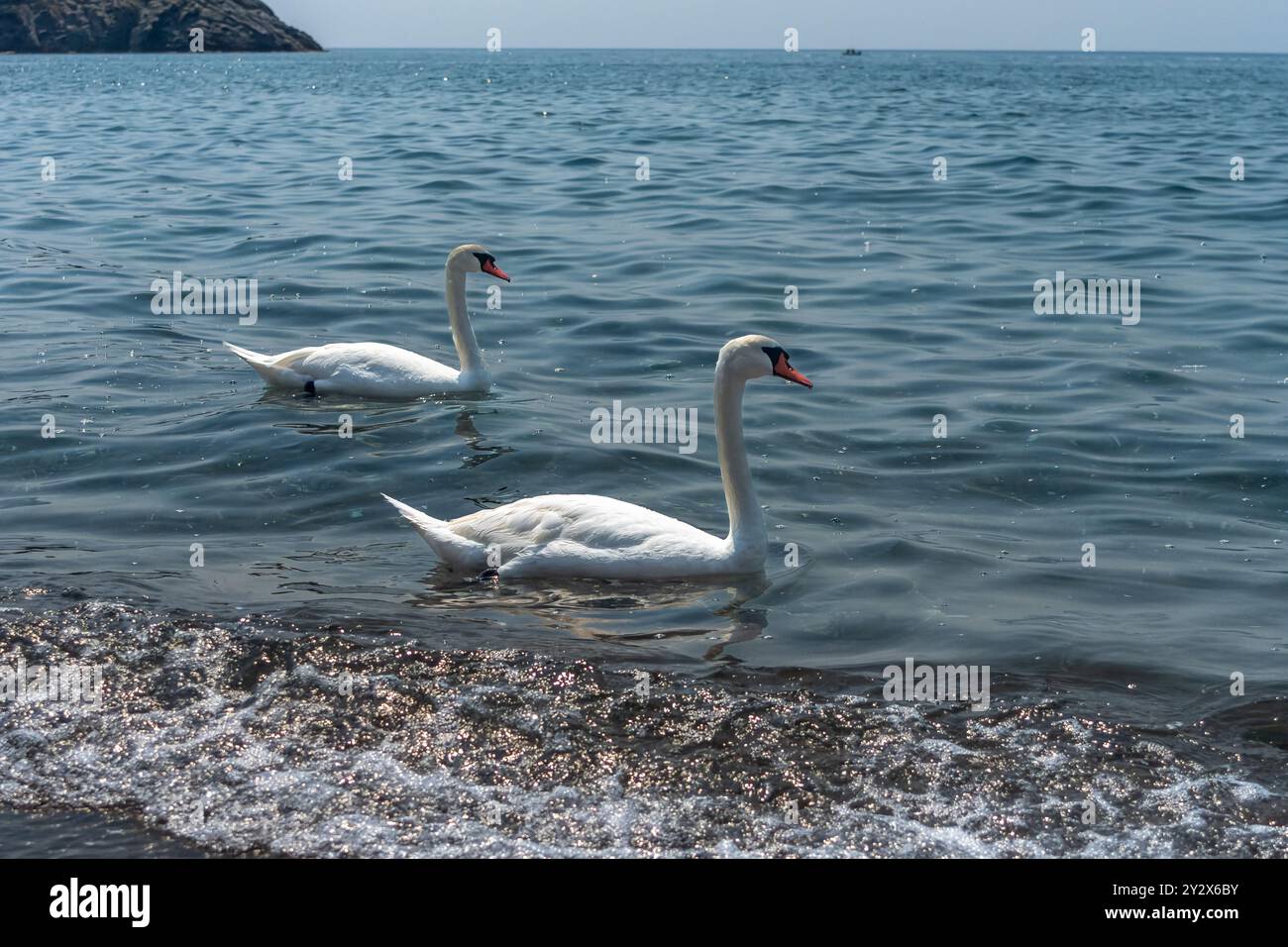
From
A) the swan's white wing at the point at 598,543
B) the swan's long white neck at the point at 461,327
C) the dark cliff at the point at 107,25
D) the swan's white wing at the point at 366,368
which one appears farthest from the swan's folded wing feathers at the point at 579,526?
the dark cliff at the point at 107,25

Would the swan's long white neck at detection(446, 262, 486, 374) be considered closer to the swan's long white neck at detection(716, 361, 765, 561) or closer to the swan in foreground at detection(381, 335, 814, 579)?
the swan in foreground at detection(381, 335, 814, 579)

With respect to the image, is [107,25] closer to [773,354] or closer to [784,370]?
[773,354]

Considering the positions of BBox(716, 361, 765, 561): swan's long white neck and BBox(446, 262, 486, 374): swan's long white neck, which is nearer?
BBox(716, 361, 765, 561): swan's long white neck

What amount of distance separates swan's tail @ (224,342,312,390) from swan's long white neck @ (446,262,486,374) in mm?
1286

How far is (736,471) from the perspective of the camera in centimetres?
785

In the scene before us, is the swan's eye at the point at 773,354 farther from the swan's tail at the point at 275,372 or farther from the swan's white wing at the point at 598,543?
the swan's tail at the point at 275,372

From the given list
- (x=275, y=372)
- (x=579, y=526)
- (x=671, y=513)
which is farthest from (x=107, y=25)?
(x=579, y=526)

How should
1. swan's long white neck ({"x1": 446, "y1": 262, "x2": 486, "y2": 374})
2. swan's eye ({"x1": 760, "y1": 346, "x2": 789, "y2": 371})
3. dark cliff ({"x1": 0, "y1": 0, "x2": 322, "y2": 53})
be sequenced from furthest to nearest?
dark cliff ({"x1": 0, "y1": 0, "x2": 322, "y2": 53}) → swan's long white neck ({"x1": 446, "y1": 262, "x2": 486, "y2": 374}) → swan's eye ({"x1": 760, "y1": 346, "x2": 789, "y2": 371})

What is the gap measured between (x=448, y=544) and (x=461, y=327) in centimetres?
450

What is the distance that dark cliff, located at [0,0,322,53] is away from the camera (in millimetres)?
134750

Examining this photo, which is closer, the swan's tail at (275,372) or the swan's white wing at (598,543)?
the swan's white wing at (598,543)

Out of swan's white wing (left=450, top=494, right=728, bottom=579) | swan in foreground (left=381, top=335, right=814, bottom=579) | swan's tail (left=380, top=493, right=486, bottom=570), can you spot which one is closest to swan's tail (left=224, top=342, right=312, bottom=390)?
swan's tail (left=380, top=493, right=486, bottom=570)

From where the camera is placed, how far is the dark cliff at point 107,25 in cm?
13475
